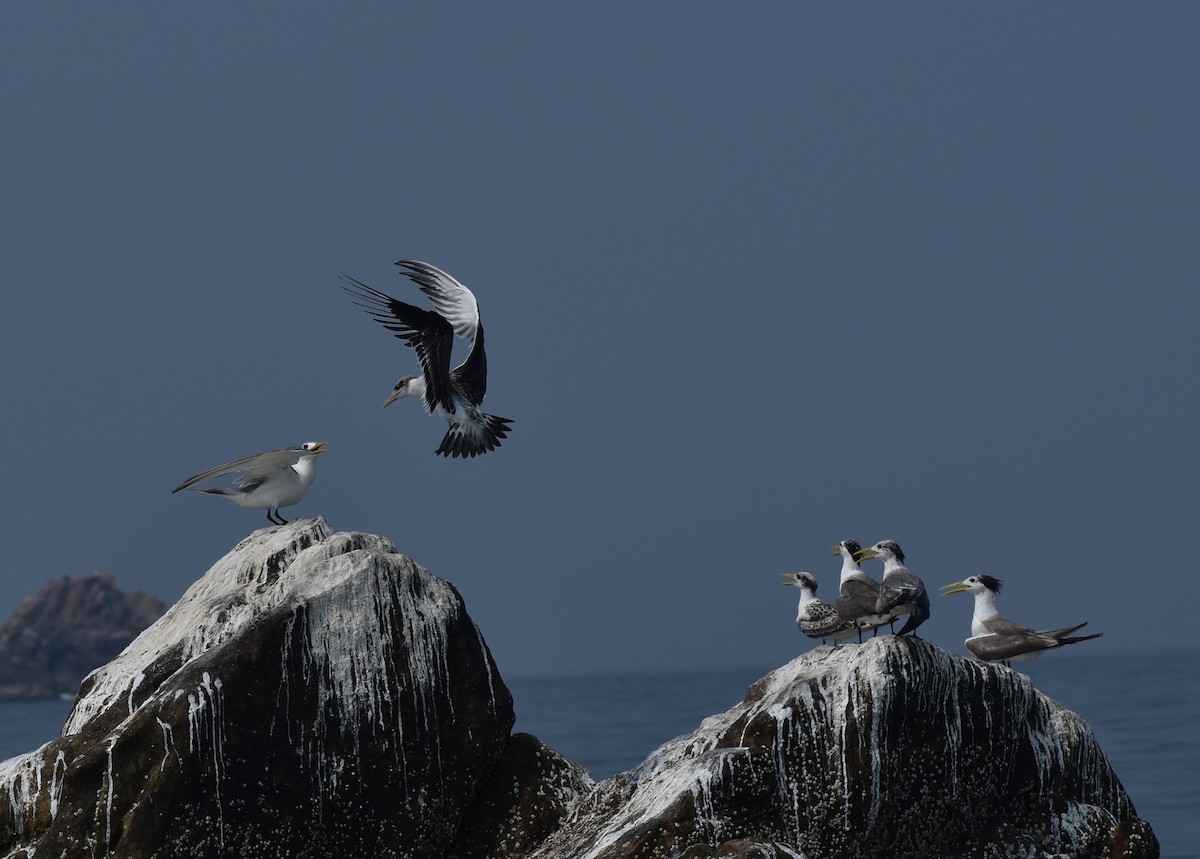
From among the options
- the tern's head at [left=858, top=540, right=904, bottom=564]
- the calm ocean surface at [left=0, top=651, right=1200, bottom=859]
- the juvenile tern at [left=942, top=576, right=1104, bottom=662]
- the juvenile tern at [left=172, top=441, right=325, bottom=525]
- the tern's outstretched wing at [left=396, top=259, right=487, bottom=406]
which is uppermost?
the tern's outstretched wing at [left=396, top=259, right=487, bottom=406]

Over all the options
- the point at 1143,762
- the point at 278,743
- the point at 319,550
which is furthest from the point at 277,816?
the point at 1143,762

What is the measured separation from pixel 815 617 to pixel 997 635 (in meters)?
1.84

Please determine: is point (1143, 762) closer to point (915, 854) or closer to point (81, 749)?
point (915, 854)

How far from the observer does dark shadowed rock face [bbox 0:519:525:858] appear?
1024cm

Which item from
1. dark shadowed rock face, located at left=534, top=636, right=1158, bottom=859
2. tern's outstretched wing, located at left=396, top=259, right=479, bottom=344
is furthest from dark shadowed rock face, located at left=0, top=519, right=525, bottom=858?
tern's outstretched wing, located at left=396, top=259, right=479, bottom=344

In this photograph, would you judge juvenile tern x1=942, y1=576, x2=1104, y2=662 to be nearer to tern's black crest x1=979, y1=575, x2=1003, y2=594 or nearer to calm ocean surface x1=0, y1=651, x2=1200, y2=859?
tern's black crest x1=979, y1=575, x2=1003, y2=594

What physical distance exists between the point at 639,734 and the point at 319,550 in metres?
29.6

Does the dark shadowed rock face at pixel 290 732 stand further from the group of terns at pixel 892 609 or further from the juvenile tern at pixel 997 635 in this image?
the juvenile tern at pixel 997 635

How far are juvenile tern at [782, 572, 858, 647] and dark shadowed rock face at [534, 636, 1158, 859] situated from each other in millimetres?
788

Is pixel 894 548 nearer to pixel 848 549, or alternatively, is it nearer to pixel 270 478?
pixel 848 549

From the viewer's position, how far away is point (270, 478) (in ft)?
42.3

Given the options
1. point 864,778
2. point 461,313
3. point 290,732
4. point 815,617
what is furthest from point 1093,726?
point 290,732

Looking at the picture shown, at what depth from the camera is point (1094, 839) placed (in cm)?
1102

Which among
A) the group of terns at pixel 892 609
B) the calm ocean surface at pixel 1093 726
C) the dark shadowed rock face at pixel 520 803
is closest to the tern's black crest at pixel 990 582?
the group of terns at pixel 892 609
